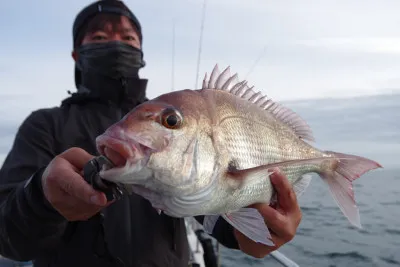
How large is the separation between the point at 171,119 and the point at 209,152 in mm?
209

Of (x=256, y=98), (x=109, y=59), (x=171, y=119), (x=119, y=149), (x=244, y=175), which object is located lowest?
(x=244, y=175)

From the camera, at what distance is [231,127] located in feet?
5.67

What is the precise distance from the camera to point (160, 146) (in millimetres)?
1401

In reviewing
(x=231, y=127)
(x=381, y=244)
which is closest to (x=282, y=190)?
(x=231, y=127)

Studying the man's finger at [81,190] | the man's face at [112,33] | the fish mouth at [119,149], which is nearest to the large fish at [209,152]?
the fish mouth at [119,149]

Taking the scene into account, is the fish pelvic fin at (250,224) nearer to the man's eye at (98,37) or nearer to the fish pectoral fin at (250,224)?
the fish pectoral fin at (250,224)

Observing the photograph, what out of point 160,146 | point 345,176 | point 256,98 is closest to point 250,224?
point 160,146

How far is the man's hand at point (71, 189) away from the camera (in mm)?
1414

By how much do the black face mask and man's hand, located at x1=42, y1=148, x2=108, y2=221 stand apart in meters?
1.38

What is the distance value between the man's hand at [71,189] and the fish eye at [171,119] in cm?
36

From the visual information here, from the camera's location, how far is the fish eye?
1470 mm

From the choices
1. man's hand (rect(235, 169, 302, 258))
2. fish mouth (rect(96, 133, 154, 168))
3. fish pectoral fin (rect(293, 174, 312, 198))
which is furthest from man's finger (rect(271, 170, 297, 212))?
fish mouth (rect(96, 133, 154, 168))

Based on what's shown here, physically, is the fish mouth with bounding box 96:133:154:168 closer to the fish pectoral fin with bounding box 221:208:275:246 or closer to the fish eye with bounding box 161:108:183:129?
the fish eye with bounding box 161:108:183:129

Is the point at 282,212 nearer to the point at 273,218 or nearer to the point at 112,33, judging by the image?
the point at 273,218
